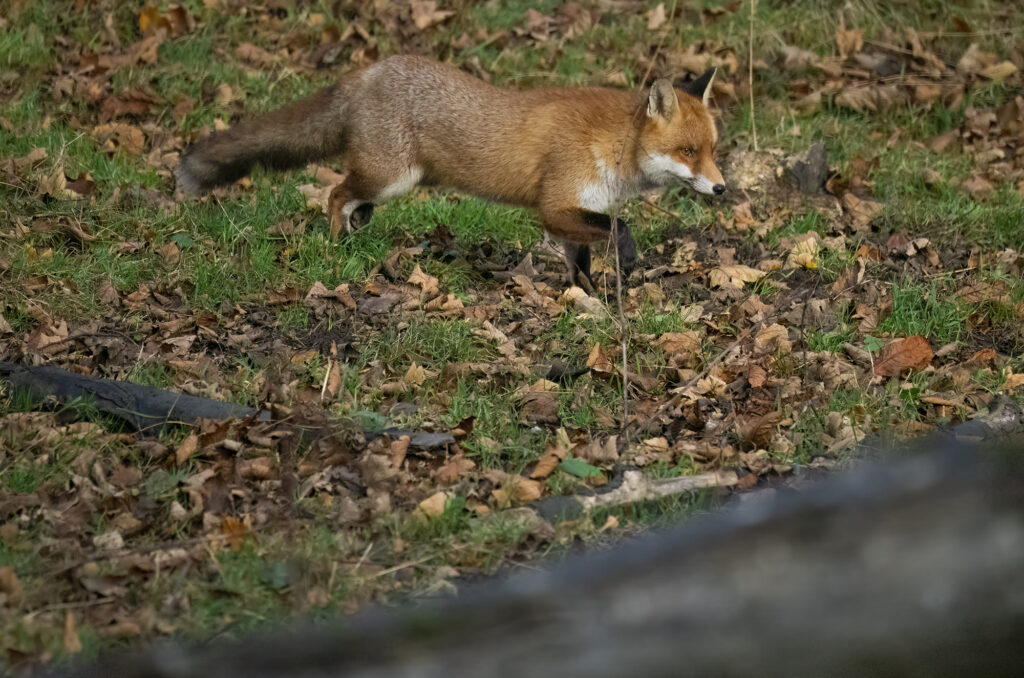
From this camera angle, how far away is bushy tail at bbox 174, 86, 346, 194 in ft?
22.1

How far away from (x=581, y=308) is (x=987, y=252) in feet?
9.05

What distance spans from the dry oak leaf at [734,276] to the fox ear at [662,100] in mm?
1003

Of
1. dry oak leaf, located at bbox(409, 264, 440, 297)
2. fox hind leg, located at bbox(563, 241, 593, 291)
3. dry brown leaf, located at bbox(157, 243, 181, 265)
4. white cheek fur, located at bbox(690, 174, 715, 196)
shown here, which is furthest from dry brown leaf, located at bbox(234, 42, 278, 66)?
white cheek fur, located at bbox(690, 174, 715, 196)

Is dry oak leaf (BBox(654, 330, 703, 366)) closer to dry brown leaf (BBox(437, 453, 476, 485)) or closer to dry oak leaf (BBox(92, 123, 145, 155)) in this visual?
dry brown leaf (BBox(437, 453, 476, 485))

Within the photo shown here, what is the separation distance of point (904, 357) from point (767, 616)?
13.0 ft

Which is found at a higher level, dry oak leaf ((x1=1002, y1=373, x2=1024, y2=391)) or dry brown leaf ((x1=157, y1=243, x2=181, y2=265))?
dry oak leaf ((x1=1002, y1=373, x2=1024, y2=391))

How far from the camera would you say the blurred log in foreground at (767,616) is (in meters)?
1.69

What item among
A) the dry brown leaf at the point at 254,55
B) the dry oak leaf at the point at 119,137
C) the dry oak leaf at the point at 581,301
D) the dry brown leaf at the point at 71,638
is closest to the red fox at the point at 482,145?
the dry oak leaf at the point at 581,301

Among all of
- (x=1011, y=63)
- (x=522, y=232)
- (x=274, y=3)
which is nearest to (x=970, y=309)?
(x=522, y=232)

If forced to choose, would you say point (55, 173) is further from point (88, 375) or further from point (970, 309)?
point (970, 309)

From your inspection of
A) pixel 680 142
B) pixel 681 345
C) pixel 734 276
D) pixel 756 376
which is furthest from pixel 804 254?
pixel 756 376

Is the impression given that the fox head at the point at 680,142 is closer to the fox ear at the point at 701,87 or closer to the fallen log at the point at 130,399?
the fox ear at the point at 701,87

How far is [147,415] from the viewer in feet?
15.3

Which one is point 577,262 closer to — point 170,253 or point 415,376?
point 415,376
